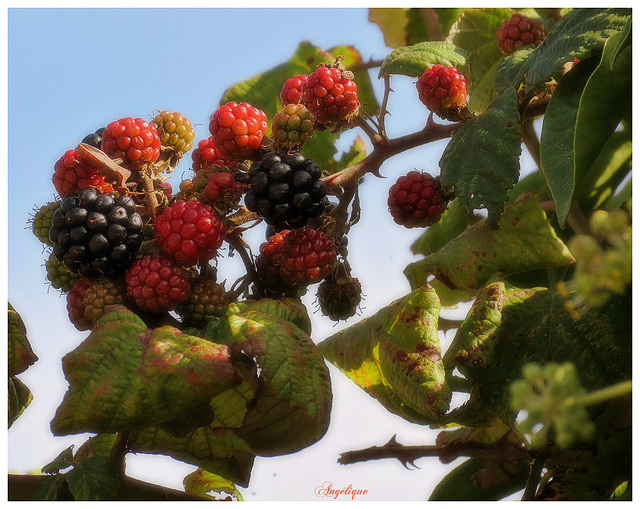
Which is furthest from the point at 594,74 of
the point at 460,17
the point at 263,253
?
the point at 460,17

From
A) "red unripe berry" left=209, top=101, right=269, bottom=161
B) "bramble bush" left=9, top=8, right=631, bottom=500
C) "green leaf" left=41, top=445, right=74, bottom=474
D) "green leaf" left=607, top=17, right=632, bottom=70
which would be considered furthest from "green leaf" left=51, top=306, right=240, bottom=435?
"green leaf" left=607, top=17, right=632, bottom=70

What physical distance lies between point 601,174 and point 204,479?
83 centimetres

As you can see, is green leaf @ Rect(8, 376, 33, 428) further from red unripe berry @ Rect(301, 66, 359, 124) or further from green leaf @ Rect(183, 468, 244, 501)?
red unripe berry @ Rect(301, 66, 359, 124)

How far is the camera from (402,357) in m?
0.98

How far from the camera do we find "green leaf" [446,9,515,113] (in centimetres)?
141

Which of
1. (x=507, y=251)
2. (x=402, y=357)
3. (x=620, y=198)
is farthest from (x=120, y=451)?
(x=620, y=198)

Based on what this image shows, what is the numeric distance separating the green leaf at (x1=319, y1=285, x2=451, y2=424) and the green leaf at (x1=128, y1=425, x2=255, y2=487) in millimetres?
191

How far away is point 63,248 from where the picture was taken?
103cm

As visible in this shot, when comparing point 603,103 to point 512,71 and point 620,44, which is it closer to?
point 620,44

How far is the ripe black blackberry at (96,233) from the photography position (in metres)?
1.00

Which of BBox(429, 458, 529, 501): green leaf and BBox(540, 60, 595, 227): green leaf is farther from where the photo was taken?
BBox(429, 458, 529, 501): green leaf

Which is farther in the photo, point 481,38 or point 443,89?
point 481,38

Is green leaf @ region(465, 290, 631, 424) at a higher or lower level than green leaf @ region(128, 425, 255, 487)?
higher

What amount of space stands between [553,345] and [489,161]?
9.7 inches
